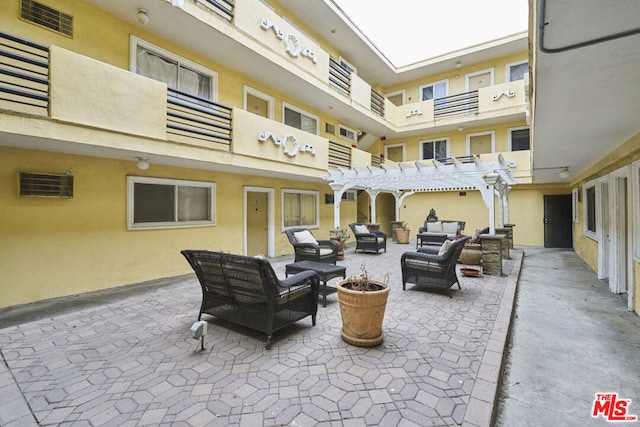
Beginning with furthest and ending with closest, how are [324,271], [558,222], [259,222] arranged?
[558,222] < [259,222] < [324,271]

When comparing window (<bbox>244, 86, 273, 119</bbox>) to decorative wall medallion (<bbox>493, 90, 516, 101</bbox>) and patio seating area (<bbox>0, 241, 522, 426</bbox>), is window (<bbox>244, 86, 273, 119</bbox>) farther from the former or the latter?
decorative wall medallion (<bbox>493, 90, 516, 101</bbox>)

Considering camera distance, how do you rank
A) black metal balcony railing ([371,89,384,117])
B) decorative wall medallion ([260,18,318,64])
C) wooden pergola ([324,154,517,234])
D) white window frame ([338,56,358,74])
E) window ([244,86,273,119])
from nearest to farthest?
decorative wall medallion ([260,18,318,64]) → wooden pergola ([324,154,517,234]) → window ([244,86,273,119]) → white window frame ([338,56,358,74]) → black metal balcony railing ([371,89,384,117])

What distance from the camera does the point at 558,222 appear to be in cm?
1232

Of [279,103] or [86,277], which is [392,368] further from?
[279,103]

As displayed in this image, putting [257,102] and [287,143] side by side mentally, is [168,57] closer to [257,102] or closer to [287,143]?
[257,102]

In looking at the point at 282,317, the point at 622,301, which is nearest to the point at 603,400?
the point at 282,317

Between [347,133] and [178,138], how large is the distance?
8.77 metres

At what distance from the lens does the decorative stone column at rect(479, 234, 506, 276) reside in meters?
6.85

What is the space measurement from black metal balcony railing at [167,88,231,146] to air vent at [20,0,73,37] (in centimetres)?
179

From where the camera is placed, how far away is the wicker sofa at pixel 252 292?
329 centimetres

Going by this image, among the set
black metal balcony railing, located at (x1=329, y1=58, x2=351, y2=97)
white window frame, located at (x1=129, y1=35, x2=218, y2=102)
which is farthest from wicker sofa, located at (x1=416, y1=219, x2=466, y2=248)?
white window frame, located at (x1=129, y1=35, x2=218, y2=102)

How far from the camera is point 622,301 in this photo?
518 cm

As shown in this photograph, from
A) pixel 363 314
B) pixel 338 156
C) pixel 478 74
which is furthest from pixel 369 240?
pixel 478 74

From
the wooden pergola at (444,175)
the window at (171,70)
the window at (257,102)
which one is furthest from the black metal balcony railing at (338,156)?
the window at (171,70)
